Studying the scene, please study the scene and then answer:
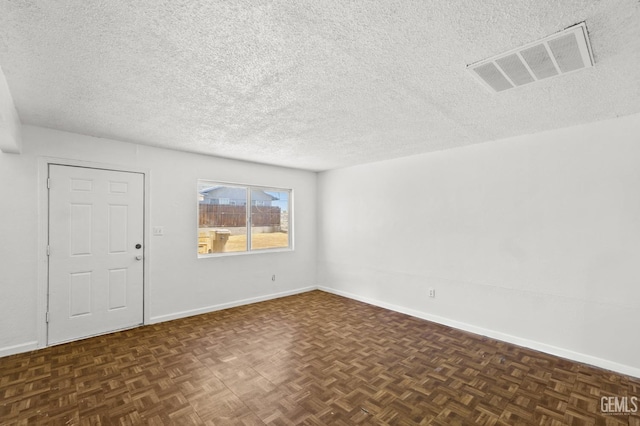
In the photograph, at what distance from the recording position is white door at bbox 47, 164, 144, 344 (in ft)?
10.6

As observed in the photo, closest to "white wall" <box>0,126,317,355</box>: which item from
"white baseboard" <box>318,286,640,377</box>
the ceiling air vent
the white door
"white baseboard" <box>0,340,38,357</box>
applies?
"white baseboard" <box>0,340,38,357</box>

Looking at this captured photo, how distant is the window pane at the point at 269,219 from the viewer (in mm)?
5047

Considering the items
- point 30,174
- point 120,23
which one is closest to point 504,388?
point 120,23

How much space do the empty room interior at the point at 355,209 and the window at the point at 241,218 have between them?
5cm

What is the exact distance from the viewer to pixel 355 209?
509cm

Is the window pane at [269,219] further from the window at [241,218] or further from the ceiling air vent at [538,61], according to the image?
the ceiling air vent at [538,61]

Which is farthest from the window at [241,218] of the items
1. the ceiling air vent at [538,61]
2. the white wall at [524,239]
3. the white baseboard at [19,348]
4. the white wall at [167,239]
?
the ceiling air vent at [538,61]

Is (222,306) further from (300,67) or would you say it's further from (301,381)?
(300,67)

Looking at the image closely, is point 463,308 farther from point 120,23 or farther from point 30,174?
point 30,174

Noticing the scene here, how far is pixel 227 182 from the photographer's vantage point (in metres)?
4.63

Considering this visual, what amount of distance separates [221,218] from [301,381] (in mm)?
2960

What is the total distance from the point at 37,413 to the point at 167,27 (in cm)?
273

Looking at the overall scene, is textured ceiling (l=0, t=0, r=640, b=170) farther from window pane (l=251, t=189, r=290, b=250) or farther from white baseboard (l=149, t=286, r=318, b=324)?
white baseboard (l=149, t=286, r=318, b=324)

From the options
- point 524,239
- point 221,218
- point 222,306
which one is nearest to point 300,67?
point 524,239
